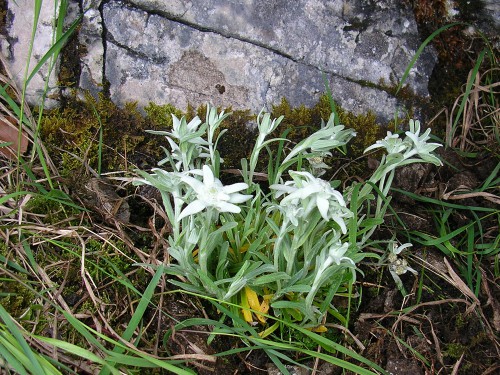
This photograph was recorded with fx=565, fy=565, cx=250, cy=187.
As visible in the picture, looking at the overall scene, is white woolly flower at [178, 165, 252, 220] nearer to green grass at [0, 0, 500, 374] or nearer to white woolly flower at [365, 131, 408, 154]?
green grass at [0, 0, 500, 374]

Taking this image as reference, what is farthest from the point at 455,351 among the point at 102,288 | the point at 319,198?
the point at 102,288

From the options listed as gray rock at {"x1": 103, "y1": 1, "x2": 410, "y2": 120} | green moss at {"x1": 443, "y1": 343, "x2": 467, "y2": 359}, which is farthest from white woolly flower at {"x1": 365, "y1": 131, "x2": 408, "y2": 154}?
green moss at {"x1": 443, "y1": 343, "x2": 467, "y2": 359}

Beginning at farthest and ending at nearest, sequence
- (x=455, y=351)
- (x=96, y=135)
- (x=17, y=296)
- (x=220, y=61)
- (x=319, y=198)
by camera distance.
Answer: (x=220, y=61) → (x=96, y=135) → (x=455, y=351) → (x=17, y=296) → (x=319, y=198)

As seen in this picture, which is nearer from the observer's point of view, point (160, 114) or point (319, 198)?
point (319, 198)

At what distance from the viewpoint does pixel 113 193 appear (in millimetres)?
2701

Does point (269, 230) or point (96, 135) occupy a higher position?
point (96, 135)

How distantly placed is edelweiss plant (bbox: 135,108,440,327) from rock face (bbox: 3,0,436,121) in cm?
54

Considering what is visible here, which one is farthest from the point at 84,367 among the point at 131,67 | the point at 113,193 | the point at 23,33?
the point at 23,33

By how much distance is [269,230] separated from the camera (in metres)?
2.41

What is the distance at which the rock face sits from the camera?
2.94 metres

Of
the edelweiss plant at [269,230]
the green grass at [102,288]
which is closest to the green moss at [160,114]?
the green grass at [102,288]

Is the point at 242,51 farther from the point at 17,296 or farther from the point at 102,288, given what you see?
the point at 17,296

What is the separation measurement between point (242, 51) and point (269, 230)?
1.08 metres

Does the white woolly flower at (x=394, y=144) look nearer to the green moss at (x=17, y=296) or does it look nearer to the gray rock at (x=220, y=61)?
the gray rock at (x=220, y=61)
